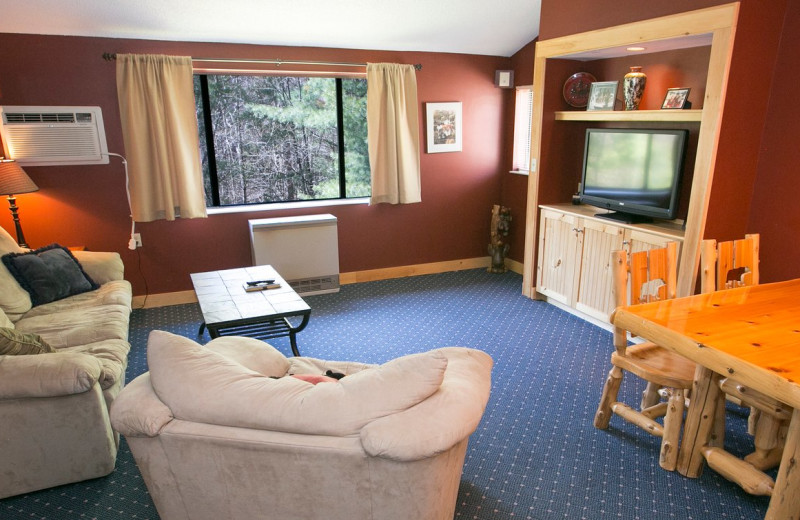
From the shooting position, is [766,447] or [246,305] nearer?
[766,447]

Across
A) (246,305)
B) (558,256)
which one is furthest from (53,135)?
(558,256)

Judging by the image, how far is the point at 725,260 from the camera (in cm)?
261

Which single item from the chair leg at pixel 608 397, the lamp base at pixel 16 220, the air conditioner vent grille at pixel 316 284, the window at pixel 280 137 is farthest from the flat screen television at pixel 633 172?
the lamp base at pixel 16 220

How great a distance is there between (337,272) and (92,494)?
2.89m

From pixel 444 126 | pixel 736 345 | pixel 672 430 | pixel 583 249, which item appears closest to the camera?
pixel 736 345

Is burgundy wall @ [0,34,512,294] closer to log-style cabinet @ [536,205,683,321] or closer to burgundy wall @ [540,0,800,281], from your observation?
log-style cabinet @ [536,205,683,321]

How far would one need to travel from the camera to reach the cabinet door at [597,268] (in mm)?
3783

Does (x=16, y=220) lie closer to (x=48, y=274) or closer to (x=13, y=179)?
(x=13, y=179)

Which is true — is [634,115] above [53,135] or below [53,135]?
above

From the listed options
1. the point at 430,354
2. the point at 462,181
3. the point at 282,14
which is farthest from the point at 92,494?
the point at 462,181

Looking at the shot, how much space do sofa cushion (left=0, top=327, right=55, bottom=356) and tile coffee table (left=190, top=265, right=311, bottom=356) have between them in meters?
0.78

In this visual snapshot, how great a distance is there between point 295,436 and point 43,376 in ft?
3.98

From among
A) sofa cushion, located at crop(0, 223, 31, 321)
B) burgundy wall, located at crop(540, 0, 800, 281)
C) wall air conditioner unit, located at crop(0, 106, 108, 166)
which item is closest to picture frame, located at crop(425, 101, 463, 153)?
burgundy wall, located at crop(540, 0, 800, 281)

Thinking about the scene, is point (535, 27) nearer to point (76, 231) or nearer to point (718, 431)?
point (718, 431)
